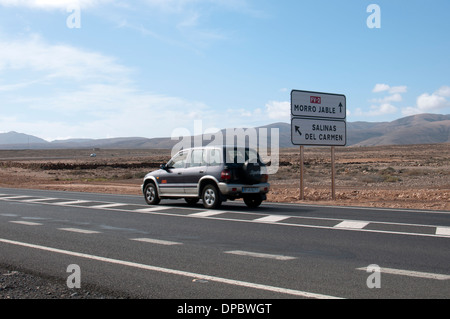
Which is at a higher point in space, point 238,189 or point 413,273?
point 238,189

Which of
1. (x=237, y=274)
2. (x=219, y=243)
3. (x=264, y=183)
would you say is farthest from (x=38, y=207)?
(x=237, y=274)

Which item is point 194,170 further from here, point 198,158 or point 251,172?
point 251,172

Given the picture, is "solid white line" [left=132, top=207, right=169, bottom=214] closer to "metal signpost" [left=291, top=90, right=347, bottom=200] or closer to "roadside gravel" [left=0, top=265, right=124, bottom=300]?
"metal signpost" [left=291, top=90, right=347, bottom=200]

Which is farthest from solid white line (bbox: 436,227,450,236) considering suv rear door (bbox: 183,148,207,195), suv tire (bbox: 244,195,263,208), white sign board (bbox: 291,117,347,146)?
white sign board (bbox: 291,117,347,146)

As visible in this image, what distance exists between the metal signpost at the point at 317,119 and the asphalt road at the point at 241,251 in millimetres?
5433

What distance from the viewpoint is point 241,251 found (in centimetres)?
923

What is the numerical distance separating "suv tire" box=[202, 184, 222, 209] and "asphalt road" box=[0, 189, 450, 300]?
39.4 inches

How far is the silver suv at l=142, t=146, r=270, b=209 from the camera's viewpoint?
16312 millimetres

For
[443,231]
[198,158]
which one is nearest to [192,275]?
[443,231]

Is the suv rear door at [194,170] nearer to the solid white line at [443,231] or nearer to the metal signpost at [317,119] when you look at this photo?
the metal signpost at [317,119]

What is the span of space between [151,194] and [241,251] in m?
9.86

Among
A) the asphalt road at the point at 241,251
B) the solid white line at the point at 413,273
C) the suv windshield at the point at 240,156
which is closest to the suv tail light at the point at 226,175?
the suv windshield at the point at 240,156
